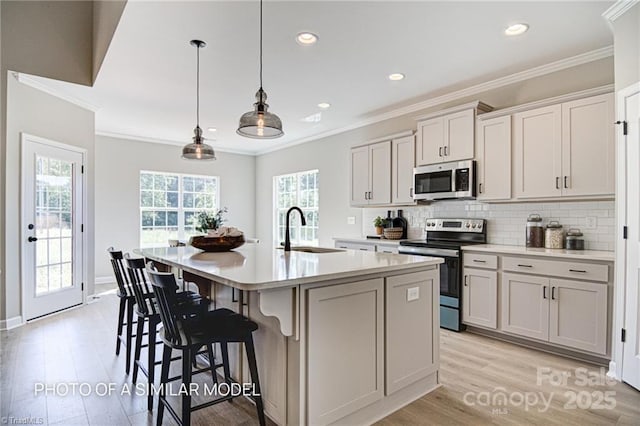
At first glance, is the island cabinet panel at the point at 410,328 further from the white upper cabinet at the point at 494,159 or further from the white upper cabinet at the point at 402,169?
the white upper cabinet at the point at 402,169

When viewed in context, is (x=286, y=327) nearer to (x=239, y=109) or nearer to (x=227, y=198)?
(x=239, y=109)

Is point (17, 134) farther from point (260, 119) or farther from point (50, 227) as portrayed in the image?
point (260, 119)

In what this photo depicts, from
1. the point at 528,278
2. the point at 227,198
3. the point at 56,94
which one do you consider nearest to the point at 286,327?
the point at 528,278

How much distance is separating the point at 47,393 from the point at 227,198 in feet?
18.1

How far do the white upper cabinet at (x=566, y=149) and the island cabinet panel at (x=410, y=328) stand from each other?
1.67 m

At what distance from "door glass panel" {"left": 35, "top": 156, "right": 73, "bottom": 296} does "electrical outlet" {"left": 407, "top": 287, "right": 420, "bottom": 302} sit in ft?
14.2

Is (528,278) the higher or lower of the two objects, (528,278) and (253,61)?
the lower

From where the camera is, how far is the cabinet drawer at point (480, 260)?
3488mm

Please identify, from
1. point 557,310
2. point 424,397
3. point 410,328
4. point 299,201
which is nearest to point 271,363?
point 410,328

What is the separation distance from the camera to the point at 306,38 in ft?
9.68

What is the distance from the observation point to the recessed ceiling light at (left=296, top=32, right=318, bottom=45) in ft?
9.50

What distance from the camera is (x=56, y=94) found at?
4.43 metres

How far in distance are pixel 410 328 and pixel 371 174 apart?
296cm

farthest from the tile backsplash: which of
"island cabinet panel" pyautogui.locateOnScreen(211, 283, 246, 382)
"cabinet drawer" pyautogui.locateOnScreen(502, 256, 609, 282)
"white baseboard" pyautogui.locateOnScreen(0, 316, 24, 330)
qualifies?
"white baseboard" pyautogui.locateOnScreen(0, 316, 24, 330)
